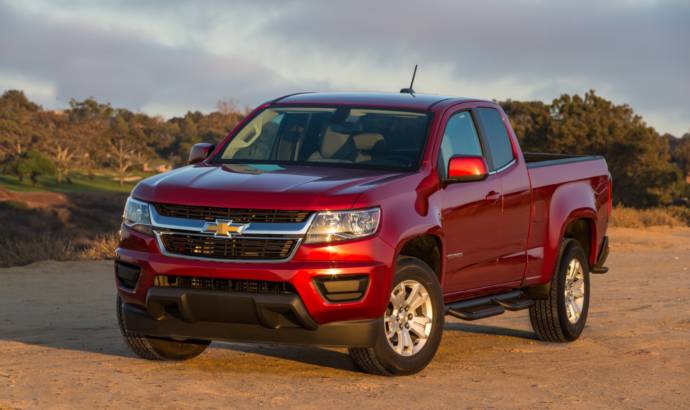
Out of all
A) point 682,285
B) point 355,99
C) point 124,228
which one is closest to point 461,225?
point 355,99

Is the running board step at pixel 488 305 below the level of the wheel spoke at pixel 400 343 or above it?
above

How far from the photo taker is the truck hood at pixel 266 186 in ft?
25.8

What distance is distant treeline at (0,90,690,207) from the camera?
168 feet

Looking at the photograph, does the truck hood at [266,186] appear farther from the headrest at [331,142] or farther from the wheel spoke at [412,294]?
the wheel spoke at [412,294]

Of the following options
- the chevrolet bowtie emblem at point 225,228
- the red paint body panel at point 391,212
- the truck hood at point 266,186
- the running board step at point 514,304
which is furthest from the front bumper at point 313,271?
the running board step at point 514,304

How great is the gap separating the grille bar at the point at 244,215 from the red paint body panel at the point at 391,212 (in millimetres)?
48

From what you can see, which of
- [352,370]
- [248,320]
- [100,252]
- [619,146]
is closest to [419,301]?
[352,370]

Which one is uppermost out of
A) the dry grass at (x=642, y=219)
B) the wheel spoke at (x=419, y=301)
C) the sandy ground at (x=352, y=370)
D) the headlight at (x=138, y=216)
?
the headlight at (x=138, y=216)

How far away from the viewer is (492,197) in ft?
31.1

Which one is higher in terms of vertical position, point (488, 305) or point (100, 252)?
point (488, 305)

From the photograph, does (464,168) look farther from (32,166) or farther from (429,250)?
(32,166)

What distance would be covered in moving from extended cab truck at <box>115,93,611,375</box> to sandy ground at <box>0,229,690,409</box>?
0.31 metres

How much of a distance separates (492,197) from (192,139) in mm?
88202

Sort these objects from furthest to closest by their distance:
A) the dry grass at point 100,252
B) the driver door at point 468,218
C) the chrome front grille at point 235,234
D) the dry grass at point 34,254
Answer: the dry grass at point 100,252 < the dry grass at point 34,254 < the driver door at point 468,218 < the chrome front grille at point 235,234
